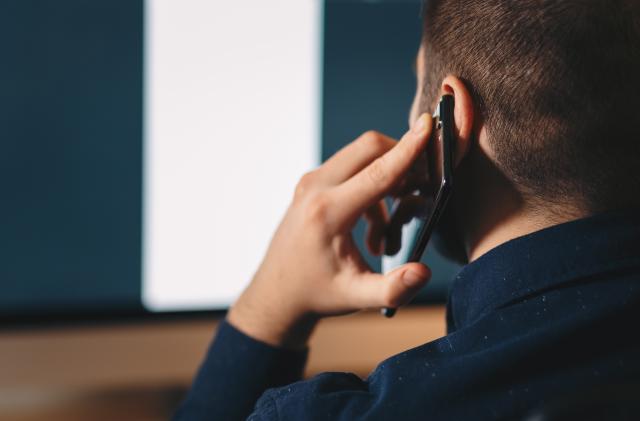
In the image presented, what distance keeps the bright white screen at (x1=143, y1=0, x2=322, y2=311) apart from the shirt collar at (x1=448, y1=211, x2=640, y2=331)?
400 millimetres

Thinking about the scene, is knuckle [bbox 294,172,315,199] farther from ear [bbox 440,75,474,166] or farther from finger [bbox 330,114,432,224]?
ear [bbox 440,75,474,166]

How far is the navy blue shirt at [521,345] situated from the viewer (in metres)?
0.34

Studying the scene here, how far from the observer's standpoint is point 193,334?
765 millimetres

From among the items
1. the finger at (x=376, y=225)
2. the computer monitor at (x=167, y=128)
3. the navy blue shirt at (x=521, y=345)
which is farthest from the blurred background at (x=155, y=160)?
the navy blue shirt at (x=521, y=345)

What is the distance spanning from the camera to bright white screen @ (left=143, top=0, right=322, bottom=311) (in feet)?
2.40

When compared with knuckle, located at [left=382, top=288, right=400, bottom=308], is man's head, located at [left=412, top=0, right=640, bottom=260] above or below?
above

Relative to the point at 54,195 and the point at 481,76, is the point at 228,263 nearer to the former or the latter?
the point at 54,195

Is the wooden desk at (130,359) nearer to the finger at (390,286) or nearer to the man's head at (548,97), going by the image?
the finger at (390,286)

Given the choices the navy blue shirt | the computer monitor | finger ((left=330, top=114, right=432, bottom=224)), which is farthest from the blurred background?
the navy blue shirt

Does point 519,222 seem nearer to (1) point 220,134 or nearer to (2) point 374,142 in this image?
(2) point 374,142

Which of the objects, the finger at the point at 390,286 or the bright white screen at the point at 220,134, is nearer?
the finger at the point at 390,286

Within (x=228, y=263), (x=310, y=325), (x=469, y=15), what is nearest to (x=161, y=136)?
(x=228, y=263)

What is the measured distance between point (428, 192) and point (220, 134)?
31cm

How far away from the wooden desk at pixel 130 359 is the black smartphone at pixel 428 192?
168 mm
